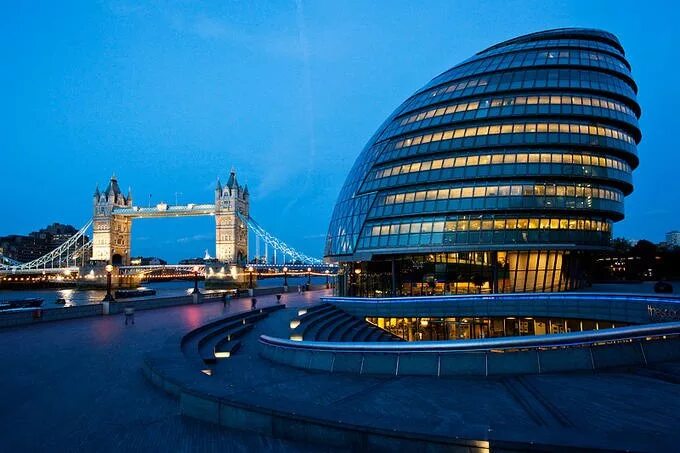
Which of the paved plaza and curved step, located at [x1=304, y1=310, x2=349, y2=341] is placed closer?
the paved plaza

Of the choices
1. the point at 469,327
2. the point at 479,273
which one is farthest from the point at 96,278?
the point at 469,327

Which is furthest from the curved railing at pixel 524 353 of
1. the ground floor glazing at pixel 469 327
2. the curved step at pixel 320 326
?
the ground floor glazing at pixel 469 327

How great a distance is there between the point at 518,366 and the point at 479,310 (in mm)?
24334

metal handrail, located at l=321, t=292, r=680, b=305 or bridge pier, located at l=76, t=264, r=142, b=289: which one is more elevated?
metal handrail, located at l=321, t=292, r=680, b=305

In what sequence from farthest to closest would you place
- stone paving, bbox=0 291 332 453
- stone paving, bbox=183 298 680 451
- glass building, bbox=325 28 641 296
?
1. glass building, bbox=325 28 641 296
2. stone paving, bbox=0 291 332 453
3. stone paving, bbox=183 298 680 451

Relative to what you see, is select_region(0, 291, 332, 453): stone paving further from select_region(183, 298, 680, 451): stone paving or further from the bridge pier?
the bridge pier

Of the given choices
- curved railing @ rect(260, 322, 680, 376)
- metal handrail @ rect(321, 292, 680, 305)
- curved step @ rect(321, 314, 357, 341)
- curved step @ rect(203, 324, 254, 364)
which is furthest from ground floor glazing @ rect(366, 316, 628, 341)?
curved railing @ rect(260, 322, 680, 376)

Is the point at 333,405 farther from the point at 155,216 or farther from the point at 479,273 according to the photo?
the point at 155,216

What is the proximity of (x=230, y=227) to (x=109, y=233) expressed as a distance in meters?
51.4

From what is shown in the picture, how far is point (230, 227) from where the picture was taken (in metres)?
171

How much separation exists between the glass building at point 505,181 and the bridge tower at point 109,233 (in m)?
155

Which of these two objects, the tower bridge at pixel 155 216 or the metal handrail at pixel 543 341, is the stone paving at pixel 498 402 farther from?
the tower bridge at pixel 155 216

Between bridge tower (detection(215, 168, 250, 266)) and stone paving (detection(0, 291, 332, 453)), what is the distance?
467 feet

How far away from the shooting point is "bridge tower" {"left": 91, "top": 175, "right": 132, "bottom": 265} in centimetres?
18038
